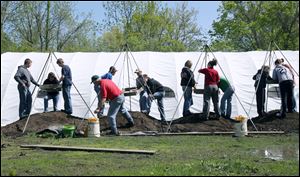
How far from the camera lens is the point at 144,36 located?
4328 cm

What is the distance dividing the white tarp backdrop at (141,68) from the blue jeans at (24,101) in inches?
11.5

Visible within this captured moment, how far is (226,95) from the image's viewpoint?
1694 centimetres

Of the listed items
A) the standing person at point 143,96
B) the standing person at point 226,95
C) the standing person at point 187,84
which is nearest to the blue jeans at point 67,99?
the standing person at point 143,96

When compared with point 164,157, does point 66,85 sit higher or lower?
higher

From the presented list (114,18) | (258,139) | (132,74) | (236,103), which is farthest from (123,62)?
(114,18)

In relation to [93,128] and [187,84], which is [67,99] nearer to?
[93,128]

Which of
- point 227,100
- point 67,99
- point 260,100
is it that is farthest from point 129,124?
point 260,100

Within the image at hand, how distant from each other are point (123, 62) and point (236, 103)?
176 inches

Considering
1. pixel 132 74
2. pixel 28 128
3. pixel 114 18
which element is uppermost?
pixel 114 18

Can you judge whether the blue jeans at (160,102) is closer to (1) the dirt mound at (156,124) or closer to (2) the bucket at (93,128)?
(1) the dirt mound at (156,124)

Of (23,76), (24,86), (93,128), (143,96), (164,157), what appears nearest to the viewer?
(164,157)

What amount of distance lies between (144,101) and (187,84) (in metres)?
1.67

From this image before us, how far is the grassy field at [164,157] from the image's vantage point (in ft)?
27.1

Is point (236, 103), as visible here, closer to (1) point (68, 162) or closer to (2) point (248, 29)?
(1) point (68, 162)
